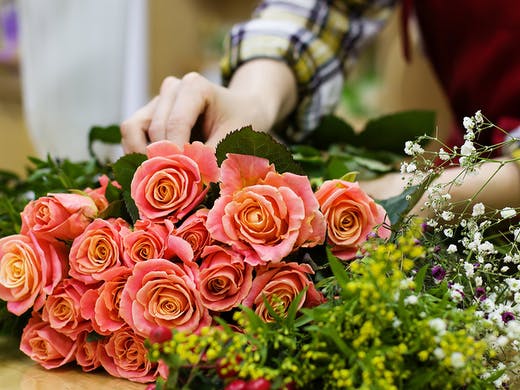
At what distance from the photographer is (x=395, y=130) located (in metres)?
0.76

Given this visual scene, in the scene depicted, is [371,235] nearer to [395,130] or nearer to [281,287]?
[281,287]

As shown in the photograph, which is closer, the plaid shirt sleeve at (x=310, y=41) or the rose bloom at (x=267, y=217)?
the rose bloom at (x=267, y=217)

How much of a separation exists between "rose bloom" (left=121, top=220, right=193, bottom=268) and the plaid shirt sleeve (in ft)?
1.28

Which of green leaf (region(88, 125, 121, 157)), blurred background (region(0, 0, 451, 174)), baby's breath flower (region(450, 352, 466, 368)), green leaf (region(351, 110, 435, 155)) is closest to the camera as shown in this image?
baby's breath flower (region(450, 352, 466, 368))

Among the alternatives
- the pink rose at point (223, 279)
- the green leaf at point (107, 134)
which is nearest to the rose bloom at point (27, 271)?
the pink rose at point (223, 279)

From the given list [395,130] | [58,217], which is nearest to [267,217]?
[58,217]

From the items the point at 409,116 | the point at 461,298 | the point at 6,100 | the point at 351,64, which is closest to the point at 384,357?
the point at 461,298

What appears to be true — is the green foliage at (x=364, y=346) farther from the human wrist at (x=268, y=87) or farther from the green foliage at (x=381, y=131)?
the green foliage at (x=381, y=131)

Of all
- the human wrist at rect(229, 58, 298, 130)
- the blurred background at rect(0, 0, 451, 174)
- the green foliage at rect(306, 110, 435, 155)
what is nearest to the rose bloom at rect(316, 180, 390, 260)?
the human wrist at rect(229, 58, 298, 130)

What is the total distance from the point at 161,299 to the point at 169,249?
0.11ft

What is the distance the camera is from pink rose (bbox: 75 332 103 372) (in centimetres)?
43

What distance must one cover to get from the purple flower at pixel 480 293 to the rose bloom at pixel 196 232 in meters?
0.17

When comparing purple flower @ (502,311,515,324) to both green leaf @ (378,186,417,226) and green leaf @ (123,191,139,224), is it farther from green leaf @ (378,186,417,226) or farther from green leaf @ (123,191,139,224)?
green leaf @ (123,191,139,224)

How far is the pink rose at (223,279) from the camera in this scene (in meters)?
0.39
